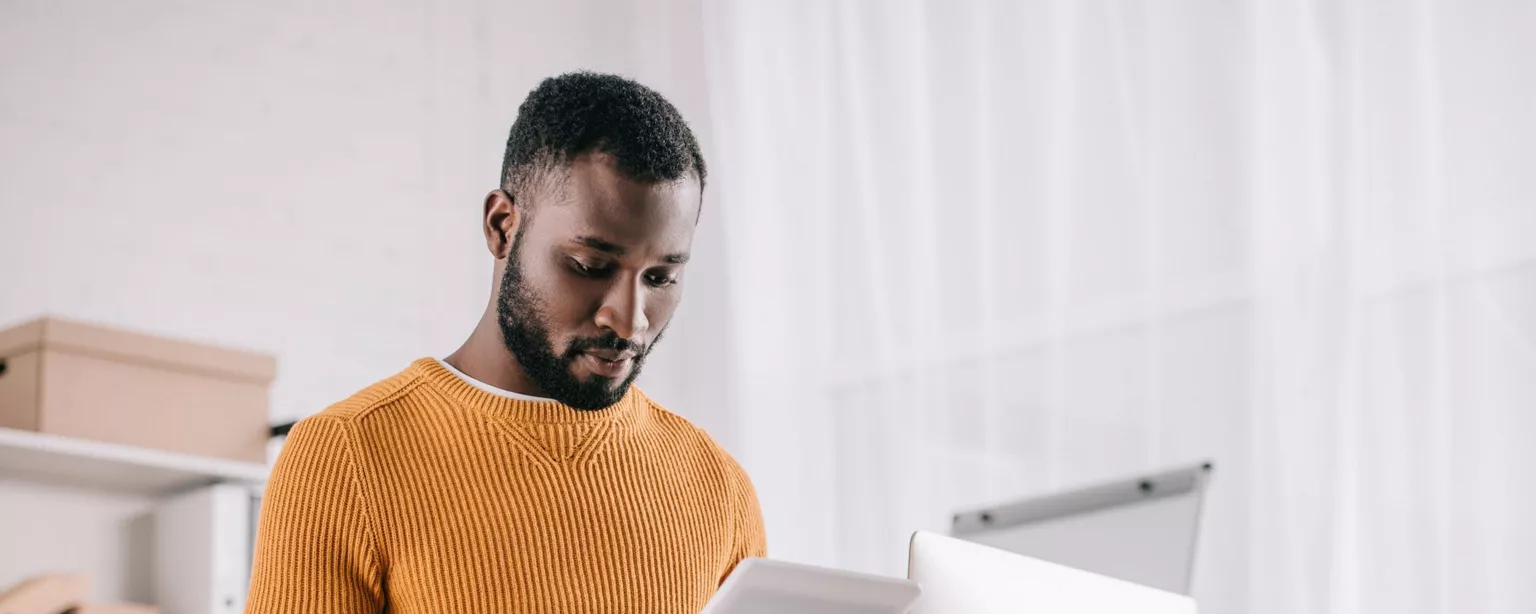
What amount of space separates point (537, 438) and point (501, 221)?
0.53 ft

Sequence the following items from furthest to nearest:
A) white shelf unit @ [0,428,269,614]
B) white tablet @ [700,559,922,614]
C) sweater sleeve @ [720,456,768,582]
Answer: white shelf unit @ [0,428,269,614], sweater sleeve @ [720,456,768,582], white tablet @ [700,559,922,614]

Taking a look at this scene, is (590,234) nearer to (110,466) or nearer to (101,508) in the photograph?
(110,466)

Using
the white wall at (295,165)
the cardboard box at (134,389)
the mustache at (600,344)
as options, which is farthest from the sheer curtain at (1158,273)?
the mustache at (600,344)

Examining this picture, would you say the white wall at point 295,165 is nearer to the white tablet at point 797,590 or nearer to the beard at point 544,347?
the beard at point 544,347

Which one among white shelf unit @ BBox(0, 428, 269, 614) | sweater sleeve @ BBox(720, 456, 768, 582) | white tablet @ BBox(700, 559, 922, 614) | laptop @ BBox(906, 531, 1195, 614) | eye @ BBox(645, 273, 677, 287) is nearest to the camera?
white tablet @ BBox(700, 559, 922, 614)

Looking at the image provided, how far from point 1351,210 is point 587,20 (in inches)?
71.0

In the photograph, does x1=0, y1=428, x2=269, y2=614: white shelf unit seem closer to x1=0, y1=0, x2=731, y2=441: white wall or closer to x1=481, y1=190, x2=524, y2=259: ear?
x1=0, y1=0, x2=731, y2=441: white wall

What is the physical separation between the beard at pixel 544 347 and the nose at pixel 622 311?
12 mm

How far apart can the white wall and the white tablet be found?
6.25 feet

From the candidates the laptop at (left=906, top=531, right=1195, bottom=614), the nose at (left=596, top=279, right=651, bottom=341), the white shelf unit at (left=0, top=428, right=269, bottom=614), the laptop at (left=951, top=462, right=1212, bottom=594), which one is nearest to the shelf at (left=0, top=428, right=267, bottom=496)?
the white shelf unit at (left=0, top=428, right=269, bottom=614)

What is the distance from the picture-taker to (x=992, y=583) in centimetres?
105

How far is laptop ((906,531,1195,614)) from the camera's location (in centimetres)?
104

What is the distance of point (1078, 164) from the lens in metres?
2.49

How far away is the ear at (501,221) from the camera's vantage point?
1170 millimetres
